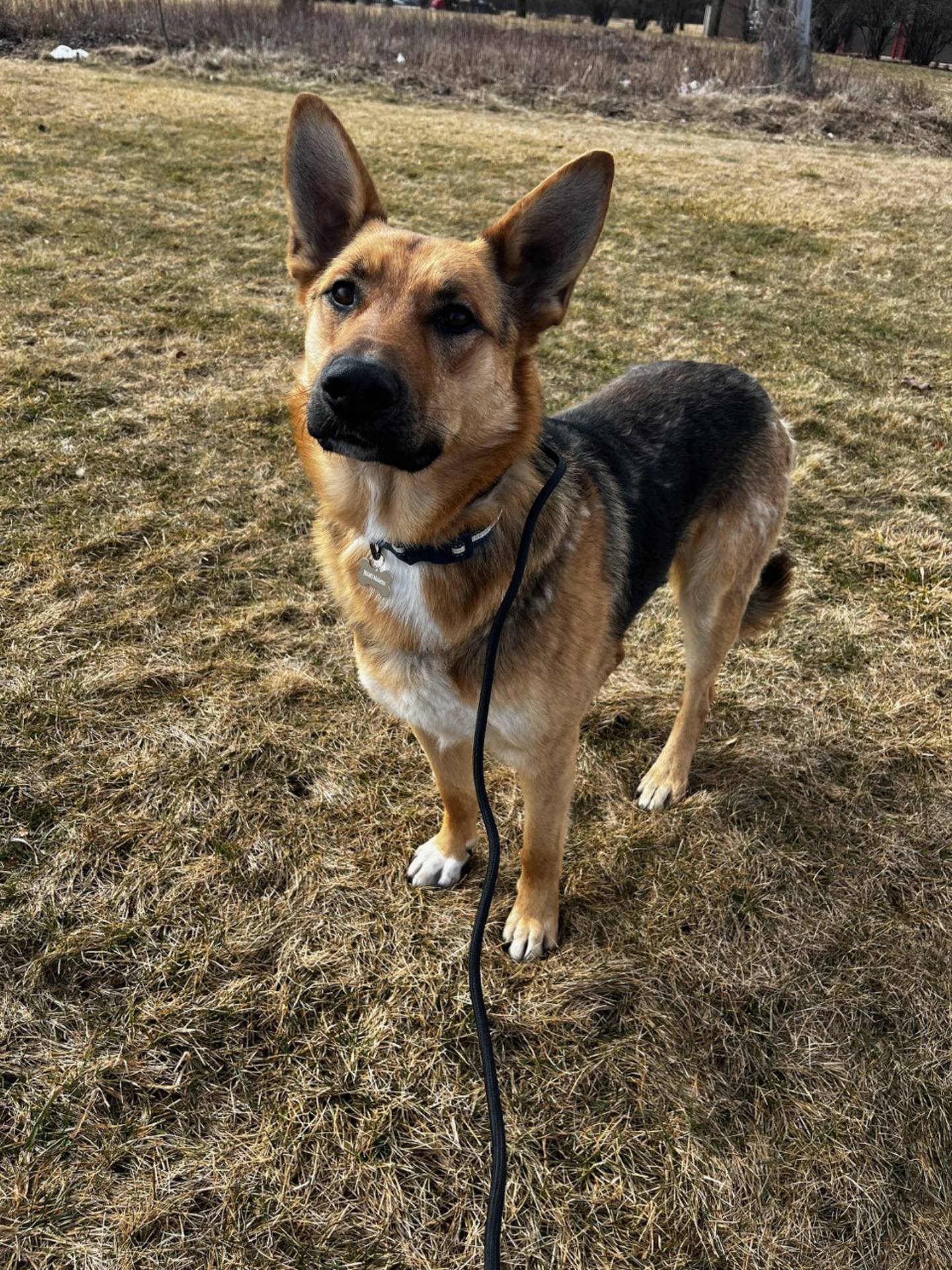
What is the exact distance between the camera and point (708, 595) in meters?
3.06

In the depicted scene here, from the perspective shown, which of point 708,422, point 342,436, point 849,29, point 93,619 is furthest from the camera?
point 849,29

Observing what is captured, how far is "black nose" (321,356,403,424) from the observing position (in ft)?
6.01

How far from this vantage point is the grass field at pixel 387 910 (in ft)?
6.90

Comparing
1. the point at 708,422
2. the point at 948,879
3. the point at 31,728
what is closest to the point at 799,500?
the point at 708,422

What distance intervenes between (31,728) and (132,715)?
414mm

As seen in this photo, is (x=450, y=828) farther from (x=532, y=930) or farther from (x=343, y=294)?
(x=343, y=294)

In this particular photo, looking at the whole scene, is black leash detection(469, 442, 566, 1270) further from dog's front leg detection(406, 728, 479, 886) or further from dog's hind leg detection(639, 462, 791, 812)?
dog's hind leg detection(639, 462, 791, 812)

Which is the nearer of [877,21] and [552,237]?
[552,237]

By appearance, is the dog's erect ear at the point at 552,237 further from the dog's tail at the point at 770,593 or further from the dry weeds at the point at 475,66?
the dry weeds at the point at 475,66

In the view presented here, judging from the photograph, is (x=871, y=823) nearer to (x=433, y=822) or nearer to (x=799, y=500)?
(x=433, y=822)

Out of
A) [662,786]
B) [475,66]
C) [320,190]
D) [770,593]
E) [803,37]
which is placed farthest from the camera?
[475,66]

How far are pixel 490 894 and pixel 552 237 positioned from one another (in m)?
2.10

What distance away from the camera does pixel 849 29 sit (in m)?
38.1

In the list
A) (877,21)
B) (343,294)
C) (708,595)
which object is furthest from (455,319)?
(877,21)
